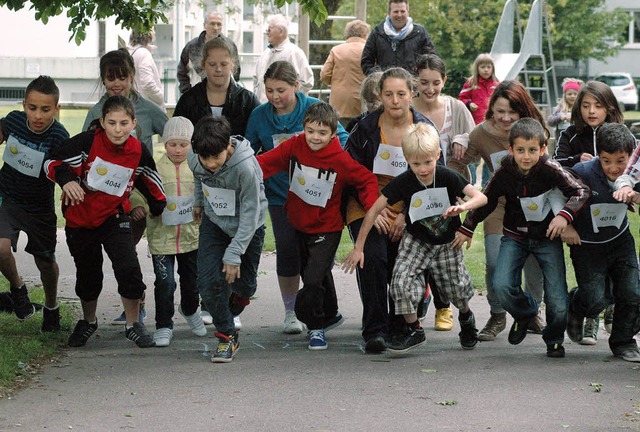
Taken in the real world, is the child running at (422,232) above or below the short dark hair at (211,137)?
below

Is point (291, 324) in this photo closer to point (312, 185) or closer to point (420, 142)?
point (312, 185)

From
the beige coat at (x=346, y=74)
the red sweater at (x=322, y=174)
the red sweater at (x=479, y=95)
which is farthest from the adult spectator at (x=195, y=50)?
the red sweater at (x=322, y=174)

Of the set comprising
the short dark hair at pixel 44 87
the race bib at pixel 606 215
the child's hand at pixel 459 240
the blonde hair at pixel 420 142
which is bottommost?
the child's hand at pixel 459 240

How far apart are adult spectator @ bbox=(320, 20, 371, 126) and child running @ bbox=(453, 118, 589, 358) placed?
7.21 meters

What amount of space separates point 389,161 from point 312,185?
53cm

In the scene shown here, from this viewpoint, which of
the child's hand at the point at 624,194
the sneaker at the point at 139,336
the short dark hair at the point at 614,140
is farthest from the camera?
the sneaker at the point at 139,336

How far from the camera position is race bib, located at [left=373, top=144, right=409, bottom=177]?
24.1 ft

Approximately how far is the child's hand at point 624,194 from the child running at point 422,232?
2.65 ft

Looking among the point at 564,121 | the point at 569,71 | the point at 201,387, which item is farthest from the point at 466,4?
the point at 201,387

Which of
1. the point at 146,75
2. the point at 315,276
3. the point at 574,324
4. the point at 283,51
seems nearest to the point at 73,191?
the point at 315,276

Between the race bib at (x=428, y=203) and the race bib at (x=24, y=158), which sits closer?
the race bib at (x=428, y=203)

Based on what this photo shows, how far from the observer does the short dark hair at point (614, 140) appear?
6.98 m

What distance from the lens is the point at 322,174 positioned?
7266mm

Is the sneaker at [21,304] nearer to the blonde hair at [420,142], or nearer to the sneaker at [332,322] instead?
the sneaker at [332,322]
